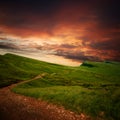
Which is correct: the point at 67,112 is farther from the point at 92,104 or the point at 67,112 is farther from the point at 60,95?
the point at 60,95

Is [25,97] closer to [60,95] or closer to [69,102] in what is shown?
[60,95]

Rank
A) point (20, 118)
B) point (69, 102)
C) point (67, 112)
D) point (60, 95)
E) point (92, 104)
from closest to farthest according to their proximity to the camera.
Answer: point (20, 118), point (67, 112), point (92, 104), point (69, 102), point (60, 95)

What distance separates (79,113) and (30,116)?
312 inches

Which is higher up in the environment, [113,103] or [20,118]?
[113,103]

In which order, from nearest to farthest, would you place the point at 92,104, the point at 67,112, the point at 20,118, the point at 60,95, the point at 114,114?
1. the point at 20,118
2. the point at 114,114
3. the point at 67,112
4. the point at 92,104
5. the point at 60,95

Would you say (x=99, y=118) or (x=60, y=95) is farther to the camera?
(x=60, y=95)

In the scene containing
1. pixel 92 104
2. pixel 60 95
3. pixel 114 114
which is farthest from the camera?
pixel 60 95

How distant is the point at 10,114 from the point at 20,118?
224 cm

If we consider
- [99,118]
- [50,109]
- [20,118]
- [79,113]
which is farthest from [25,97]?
[99,118]

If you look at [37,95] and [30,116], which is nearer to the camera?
[30,116]

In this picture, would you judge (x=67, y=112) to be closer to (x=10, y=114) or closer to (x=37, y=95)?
(x=10, y=114)

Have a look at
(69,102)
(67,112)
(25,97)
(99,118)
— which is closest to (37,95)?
(25,97)

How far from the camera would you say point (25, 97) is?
33.4 m

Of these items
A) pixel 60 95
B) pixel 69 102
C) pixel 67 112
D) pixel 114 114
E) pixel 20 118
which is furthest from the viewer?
pixel 60 95
